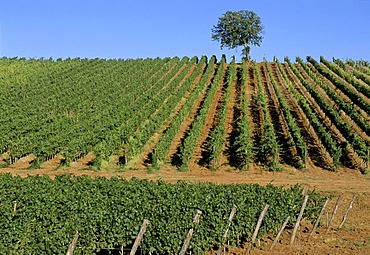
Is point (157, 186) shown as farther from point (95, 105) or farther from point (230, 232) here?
point (95, 105)

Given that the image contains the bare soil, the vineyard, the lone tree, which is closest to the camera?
the bare soil

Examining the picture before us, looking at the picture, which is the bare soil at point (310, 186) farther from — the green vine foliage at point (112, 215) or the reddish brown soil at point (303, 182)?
the green vine foliage at point (112, 215)

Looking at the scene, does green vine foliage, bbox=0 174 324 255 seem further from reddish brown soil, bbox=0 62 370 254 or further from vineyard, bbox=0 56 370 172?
vineyard, bbox=0 56 370 172

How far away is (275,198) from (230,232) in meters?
2.35

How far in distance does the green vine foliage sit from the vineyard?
1776 cm

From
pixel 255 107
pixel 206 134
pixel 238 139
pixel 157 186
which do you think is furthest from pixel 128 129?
pixel 157 186

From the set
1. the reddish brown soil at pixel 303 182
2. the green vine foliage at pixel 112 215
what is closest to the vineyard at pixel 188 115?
the reddish brown soil at pixel 303 182

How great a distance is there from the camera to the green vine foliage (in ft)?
48.8

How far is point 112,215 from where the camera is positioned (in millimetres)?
15891

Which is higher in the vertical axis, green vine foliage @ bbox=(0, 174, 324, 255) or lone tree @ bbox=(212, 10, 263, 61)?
lone tree @ bbox=(212, 10, 263, 61)

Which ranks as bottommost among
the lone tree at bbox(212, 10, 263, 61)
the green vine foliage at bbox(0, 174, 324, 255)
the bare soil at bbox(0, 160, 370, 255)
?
the bare soil at bbox(0, 160, 370, 255)

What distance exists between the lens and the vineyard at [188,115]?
36.5 m

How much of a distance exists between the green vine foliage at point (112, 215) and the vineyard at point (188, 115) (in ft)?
58.3

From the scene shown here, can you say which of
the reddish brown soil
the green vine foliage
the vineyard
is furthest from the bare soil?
the green vine foliage
